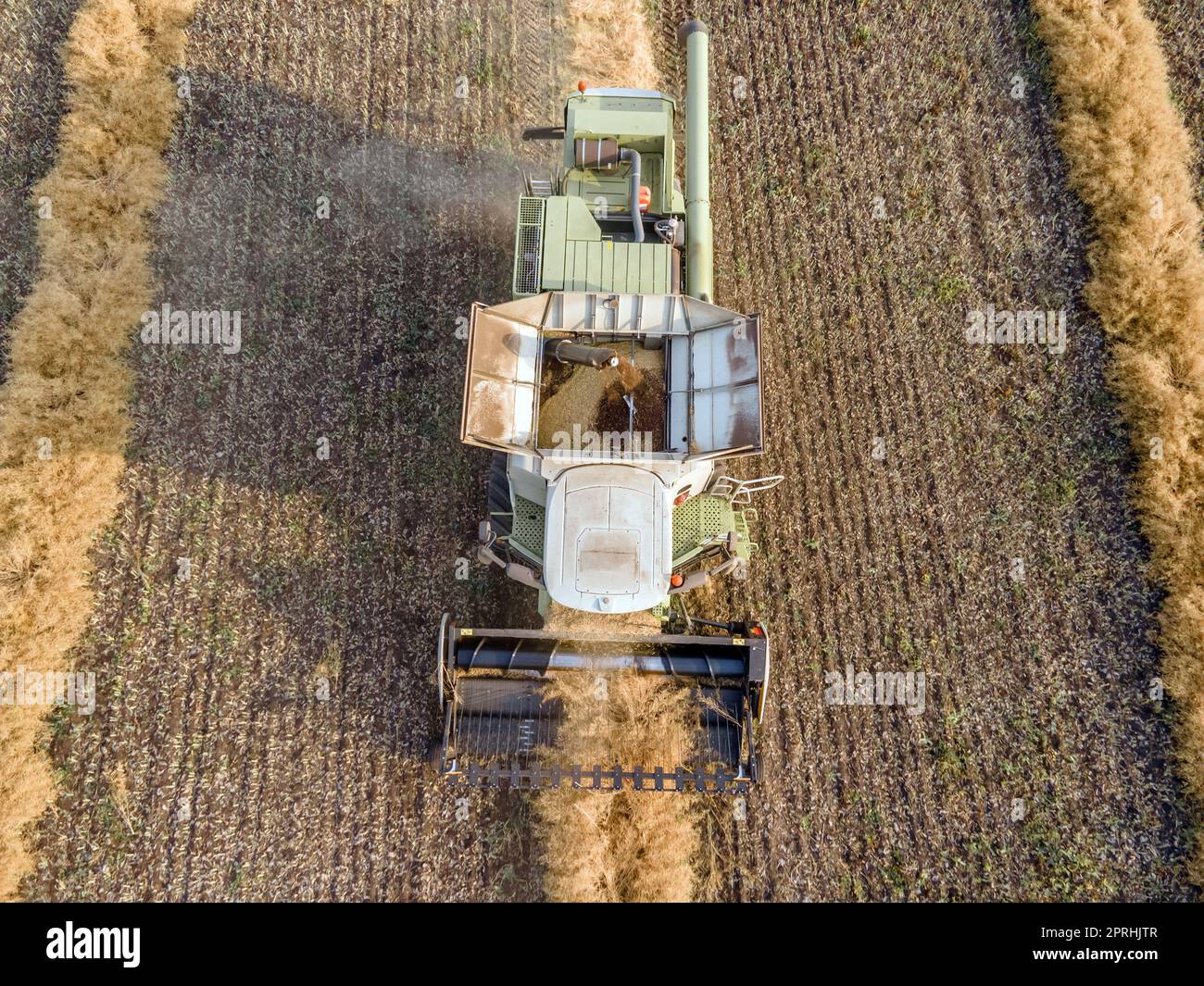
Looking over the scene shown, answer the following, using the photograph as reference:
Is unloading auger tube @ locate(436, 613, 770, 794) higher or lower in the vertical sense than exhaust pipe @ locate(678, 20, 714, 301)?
lower

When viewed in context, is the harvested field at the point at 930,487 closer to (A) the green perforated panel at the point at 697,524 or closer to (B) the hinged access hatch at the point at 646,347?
(A) the green perforated panel at the point at 697,524

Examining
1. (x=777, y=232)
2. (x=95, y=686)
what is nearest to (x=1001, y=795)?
(x=777, y=232)

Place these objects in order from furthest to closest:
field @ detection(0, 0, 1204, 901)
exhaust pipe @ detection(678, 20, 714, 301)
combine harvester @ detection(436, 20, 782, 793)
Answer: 1. field @ detection(0, 0, 1204, 901)
2. exhaust pipe @ detection(678, 20, 714, 301)
3. combine harvester @ detection(436, 20, 782, 793)

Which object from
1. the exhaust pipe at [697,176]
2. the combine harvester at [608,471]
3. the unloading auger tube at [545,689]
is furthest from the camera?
the exhaust pipe at [697,176]

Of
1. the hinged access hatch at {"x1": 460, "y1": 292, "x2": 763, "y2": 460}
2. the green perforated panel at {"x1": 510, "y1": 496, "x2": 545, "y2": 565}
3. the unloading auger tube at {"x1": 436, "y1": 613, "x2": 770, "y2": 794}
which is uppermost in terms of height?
the hinged access hatch at {"x1": 460, "y1": 292, "x2": 763, "y2": 460}

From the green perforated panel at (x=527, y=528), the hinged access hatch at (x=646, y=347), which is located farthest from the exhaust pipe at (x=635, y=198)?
the green perforated panel at (x=527, y=528)

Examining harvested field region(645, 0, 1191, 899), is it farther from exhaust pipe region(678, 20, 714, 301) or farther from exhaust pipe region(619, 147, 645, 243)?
exhaust pipe region(619, 147, 645, 243)

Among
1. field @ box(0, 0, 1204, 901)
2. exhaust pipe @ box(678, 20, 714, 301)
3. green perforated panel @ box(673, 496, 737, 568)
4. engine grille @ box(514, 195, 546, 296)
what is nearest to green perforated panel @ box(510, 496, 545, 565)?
green perforated panel @ box(673, 496, 737, 568)

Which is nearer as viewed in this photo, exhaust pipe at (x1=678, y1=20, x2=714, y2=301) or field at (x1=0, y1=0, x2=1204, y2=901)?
exhaust pipe at (x1=678, y1=20, x2=714, y2=301)
